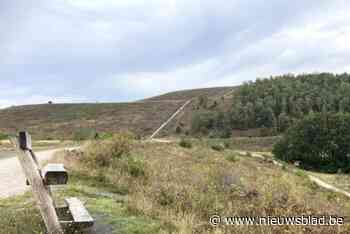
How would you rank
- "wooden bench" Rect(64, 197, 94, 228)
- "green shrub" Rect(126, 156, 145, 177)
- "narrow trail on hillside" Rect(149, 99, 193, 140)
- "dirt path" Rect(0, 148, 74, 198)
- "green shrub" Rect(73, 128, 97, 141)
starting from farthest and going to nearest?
"narrow trail on hillside" Rect(149, 99, 193, 140), "green shrub" Rect(73, 128, 97, 141), "green shrub" Rect(126, 156, 145, 177), "dirt path" Rect(0, 148, 74, 198), "wooden bench" Rect(64, 197, 94, 228)

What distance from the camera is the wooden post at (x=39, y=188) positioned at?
4445 mm

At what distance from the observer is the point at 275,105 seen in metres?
76.8

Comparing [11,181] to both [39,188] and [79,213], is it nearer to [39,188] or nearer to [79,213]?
[39,188]

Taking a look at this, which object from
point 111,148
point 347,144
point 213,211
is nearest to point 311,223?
point 213,211

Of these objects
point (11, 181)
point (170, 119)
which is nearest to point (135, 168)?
point (11, 181)

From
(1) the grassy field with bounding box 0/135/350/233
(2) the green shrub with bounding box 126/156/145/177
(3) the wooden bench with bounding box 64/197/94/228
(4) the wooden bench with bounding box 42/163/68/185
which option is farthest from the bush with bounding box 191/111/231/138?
(4) the wooden bench with bounding box 42/163/68/185

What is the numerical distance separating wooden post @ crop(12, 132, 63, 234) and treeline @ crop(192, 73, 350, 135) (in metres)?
59.9

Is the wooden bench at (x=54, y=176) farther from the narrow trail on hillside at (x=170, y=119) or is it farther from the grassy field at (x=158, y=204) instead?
the narrow trail on hillside at (x=170, y=119)

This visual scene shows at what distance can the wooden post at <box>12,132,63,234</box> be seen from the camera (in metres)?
4.45

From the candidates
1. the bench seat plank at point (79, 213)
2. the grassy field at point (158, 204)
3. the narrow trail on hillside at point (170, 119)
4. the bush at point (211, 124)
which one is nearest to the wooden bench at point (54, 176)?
the bench seat plank at point (79, 213)

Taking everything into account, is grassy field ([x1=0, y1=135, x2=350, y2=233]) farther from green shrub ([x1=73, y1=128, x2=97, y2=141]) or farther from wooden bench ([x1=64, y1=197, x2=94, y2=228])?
green shrub ([x1=73, y1=128, x2=97, y2=141])

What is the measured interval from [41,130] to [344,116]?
4379 centimetres

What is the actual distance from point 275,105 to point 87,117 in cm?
3488

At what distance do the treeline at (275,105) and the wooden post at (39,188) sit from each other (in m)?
59.9
